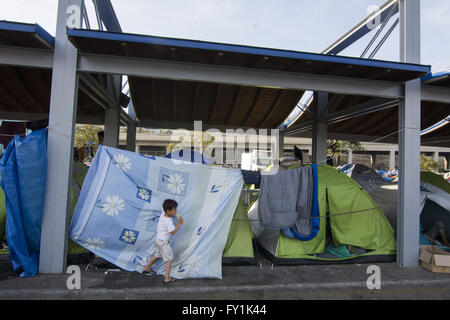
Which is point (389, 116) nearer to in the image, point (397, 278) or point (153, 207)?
point (397, 278)

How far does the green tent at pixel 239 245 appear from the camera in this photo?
449 centimetres

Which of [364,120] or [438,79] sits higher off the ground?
[364,120]

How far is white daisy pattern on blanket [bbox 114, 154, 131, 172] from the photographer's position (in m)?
4.16

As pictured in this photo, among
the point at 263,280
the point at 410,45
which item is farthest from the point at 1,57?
the point at 410,45

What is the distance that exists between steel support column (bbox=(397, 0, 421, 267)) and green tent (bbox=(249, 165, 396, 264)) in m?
0.30

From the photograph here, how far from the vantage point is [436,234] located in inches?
219

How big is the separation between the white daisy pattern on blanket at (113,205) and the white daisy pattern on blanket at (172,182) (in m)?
0.58

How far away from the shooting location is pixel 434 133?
9.04 meters

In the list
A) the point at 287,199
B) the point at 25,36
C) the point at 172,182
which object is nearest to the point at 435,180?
the point at 287,199

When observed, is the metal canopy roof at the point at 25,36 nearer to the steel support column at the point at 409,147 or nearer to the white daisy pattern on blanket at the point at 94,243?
the white daisy pattern on blanket at the point at 94,243

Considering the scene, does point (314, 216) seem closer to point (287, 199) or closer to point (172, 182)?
point (287, 199)

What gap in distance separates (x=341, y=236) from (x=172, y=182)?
2.94 meters

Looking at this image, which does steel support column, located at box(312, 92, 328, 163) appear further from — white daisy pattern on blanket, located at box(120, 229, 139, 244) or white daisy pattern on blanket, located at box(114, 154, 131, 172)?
white daisy pattern on blanket, located at box(120, 229, 139, 244)

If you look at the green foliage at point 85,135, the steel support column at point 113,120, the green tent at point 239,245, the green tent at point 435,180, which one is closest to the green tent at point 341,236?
the green tent at point 239,245
